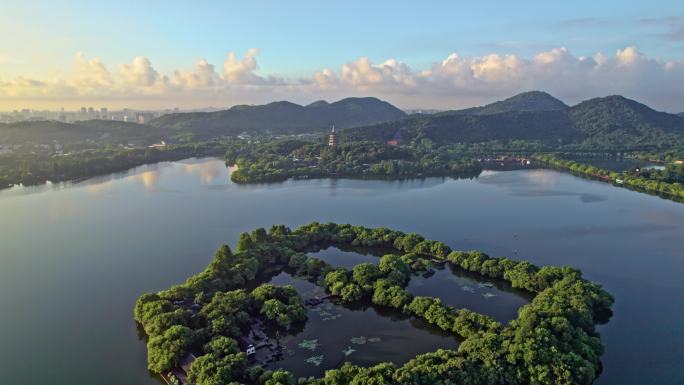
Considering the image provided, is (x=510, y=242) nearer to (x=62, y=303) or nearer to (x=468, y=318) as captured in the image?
(x=468, y=318)

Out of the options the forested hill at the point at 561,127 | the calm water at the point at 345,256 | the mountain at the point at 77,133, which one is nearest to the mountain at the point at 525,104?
the forested hill at the point at 561,127

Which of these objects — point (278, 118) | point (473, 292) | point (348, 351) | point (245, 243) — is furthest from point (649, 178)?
point (278, 118)

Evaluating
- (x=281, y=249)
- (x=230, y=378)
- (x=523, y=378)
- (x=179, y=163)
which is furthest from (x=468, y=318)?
(x=179, y=163)

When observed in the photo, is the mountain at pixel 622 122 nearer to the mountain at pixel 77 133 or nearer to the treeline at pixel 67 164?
the treeline at pixel 67 164

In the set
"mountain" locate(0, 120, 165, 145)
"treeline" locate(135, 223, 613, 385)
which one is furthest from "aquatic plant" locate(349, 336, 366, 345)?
"mountain" locate(0, 120, 165, 145)

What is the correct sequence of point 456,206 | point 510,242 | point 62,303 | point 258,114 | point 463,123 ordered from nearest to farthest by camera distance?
point 62,303 → point 510,242 → point 456,206 → point 463,123 → point 258,114

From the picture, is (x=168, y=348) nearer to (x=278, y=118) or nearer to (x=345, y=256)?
(x=345, y=256)
